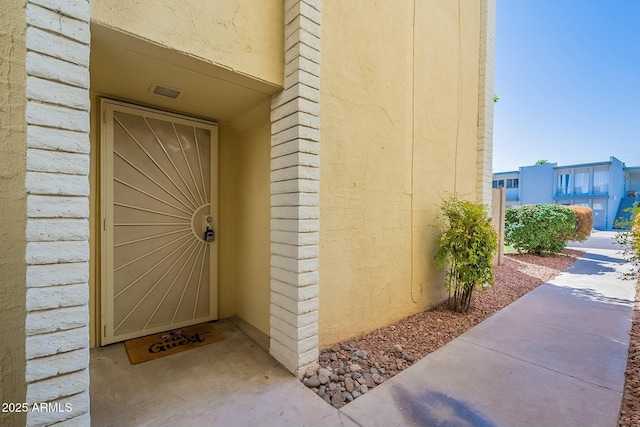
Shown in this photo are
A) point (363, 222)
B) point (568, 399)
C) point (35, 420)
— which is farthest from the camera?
point (363, 222)

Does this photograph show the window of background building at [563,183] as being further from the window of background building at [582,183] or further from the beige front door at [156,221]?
the beige front door at [156,221]

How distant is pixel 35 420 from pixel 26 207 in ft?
3.65

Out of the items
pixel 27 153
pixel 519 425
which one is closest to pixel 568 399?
pixel 519 425

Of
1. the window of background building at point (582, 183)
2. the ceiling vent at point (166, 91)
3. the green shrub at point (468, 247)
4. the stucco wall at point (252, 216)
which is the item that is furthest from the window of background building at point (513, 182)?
the ceiling vent at point (166, 91)

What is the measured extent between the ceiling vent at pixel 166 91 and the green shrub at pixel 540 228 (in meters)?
9.56

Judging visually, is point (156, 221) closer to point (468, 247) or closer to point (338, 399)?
point (338, 399)

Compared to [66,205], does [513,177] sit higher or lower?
higher

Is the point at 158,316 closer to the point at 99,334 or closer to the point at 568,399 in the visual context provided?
the point at 99,334

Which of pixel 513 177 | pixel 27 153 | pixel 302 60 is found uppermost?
pixel 513 177

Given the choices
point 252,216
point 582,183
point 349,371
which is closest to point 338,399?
point 349,371

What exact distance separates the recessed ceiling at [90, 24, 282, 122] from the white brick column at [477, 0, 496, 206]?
4305mm

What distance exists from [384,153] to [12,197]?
3.17m

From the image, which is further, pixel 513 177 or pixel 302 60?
pixel 513 177

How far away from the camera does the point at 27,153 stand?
1446mm
